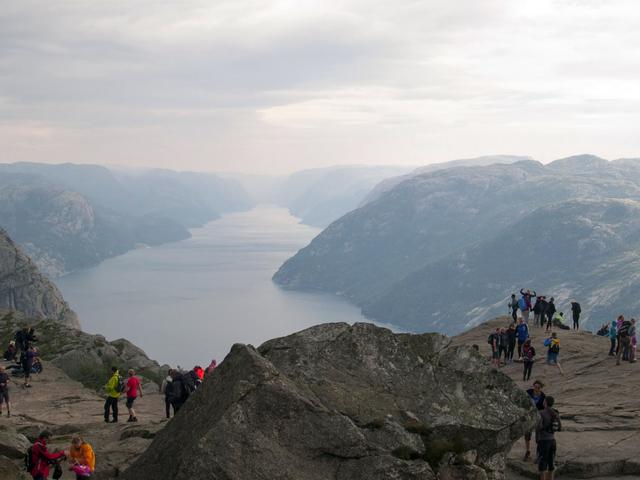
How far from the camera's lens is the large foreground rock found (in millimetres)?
14516

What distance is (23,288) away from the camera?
155 meters

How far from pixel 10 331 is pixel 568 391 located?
49691mm

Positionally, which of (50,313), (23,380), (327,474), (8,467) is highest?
(327,474)

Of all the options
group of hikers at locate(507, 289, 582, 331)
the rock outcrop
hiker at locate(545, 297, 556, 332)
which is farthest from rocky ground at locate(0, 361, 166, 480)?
hiker at locate(545, 297, 556, 332)

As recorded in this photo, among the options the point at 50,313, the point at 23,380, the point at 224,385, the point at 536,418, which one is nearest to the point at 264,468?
the point at 224,385

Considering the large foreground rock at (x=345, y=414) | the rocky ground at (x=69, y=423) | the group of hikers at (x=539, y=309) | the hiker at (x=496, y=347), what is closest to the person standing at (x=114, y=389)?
the rocky ground at (x=69, y=423)

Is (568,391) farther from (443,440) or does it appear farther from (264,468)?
(264,468)

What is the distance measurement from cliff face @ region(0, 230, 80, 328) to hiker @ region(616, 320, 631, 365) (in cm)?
13221

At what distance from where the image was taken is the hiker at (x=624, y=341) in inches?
1421

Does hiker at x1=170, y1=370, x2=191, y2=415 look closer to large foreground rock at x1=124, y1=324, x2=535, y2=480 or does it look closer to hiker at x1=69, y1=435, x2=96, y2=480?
hiker at x1=69, y1=435, x2=96, y2=480

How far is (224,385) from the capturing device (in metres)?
16.1

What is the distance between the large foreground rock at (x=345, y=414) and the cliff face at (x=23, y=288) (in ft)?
458

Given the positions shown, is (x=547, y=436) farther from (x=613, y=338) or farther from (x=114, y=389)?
(x=613, y=338)

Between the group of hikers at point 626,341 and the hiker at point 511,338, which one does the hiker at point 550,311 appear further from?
the group of hikers at point 626,341
